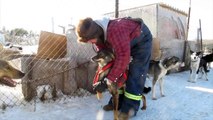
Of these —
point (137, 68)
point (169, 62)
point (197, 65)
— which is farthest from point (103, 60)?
point (197, 65)

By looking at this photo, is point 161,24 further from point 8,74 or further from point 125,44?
point 8,74

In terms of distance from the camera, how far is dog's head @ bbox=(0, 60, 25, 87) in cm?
338

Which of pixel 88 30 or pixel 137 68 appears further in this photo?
pixel 137 68

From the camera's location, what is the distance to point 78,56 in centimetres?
506

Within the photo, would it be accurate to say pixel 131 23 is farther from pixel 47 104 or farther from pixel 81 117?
pixel 47 104

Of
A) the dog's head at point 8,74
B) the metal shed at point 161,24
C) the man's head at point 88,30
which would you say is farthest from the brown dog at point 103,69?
the metal shed at point 161,24

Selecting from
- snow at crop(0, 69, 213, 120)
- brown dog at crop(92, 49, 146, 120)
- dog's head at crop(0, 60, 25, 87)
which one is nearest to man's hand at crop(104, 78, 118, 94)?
brown dog at crop(92, 49, 146, 120)

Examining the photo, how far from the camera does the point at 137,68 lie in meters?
3.26

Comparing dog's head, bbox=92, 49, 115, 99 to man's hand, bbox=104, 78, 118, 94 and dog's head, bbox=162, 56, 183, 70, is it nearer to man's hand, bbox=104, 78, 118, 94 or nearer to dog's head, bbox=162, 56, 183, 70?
man's hand, bbox=104, 78, 118, 94

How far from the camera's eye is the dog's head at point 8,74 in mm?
3375

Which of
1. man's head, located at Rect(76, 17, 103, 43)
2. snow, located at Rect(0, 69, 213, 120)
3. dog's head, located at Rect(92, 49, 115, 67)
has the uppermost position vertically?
man's head, located at Rect(76, 17, 103, 43)

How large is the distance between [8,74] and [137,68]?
1.64 meters

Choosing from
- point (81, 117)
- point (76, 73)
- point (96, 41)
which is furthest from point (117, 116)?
point (76, 73)

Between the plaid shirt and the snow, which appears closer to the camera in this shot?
the plaid shirt
